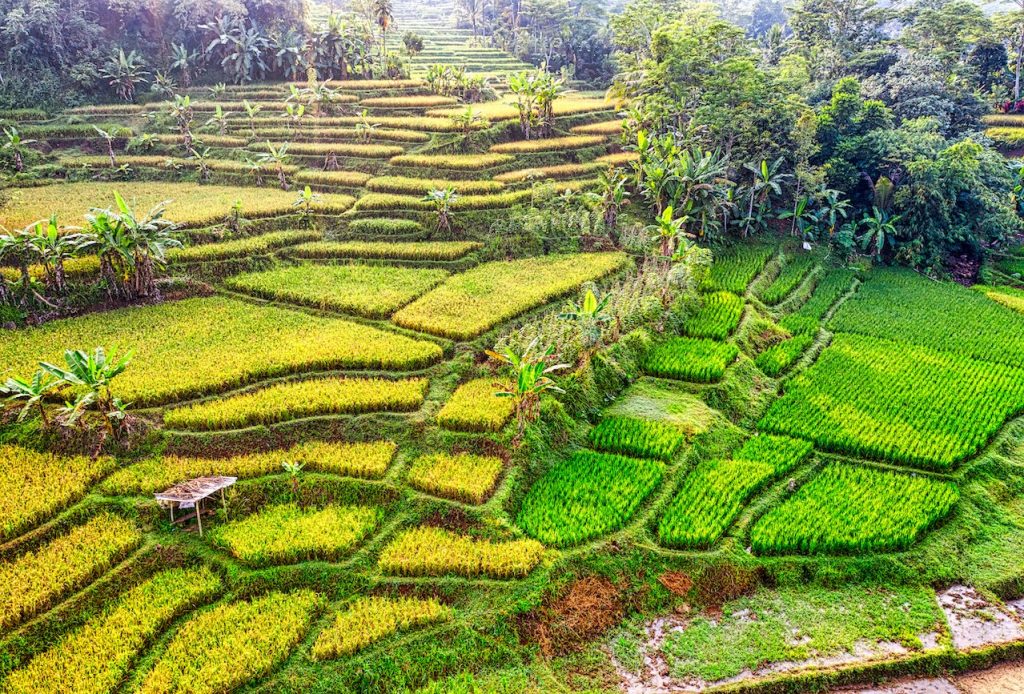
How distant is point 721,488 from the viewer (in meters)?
12.1

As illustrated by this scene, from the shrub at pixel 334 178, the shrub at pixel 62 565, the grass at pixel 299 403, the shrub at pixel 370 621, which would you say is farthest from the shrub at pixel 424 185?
the shrub at pixel 370 621

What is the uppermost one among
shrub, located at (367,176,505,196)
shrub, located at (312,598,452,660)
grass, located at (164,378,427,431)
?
shrub, located at (367,176,505,196)

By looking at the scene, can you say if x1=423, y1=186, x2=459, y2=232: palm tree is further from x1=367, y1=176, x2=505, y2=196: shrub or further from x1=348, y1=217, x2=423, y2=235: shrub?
x1=367, y1=176, x2=505, y2=196: shrub

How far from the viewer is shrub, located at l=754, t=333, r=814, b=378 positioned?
52.8 feet

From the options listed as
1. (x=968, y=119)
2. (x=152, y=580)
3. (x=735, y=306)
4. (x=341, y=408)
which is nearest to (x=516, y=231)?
(x=735, y=306)

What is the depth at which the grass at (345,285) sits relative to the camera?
16781 mm

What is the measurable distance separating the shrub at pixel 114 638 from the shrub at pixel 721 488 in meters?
7.18

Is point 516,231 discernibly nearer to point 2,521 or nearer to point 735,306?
point 735,306

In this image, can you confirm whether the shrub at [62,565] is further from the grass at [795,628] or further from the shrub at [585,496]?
the grass at [795,628]

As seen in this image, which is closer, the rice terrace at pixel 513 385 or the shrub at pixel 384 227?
the rice terrace at pixel 513 385

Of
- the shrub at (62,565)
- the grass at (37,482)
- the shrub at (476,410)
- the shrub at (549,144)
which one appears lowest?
the shrub at (62,565)

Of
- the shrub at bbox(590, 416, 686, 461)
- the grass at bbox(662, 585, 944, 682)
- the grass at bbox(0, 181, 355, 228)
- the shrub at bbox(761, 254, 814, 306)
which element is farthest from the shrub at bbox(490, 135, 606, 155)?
the grass at bbox(662, 585, 944, 682)

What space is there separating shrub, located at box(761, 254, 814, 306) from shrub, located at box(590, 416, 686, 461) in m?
8.04

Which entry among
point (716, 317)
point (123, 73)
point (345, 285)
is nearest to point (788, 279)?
point (716, 317)
